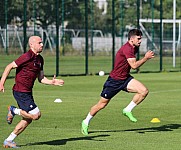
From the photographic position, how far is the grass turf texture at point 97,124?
11.8 metres

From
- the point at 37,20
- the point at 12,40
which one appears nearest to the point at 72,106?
the point at 12,40

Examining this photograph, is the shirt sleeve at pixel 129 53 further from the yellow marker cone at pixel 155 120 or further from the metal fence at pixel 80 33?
the metal fence at pixel 80 33

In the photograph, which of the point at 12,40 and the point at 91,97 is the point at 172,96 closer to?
the point at 91,97

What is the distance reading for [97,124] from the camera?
47.8 ft

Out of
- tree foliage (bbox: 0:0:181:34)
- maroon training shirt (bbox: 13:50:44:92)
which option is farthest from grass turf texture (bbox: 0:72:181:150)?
tree foliage (bbox: 0:0:181:34)

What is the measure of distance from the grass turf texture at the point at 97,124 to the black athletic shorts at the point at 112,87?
27.2 inches

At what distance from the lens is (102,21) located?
46.1 meters

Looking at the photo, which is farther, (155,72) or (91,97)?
(155,72)

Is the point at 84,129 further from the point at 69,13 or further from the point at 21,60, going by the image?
the point at 69,13

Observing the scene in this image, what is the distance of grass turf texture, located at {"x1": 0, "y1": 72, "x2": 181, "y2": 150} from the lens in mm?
11828

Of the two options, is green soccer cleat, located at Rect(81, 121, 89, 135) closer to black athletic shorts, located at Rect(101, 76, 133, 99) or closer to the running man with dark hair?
the running man with dark hair

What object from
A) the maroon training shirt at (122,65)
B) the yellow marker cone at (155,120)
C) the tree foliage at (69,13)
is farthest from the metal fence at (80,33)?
the maroon training shirt at (122,65)

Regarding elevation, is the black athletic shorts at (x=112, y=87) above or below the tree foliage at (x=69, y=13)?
below

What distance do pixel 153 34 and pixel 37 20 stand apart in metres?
6.82
